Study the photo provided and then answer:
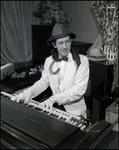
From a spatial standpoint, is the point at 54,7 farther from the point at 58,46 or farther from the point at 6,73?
the point at 6,73

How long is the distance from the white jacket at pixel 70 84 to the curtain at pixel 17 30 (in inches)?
11.2

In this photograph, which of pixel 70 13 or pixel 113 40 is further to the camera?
pixel 113 40

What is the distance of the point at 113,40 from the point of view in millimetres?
1673

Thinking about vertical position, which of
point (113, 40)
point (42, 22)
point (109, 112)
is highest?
point (42, 22)

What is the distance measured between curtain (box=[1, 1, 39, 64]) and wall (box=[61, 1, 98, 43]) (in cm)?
29

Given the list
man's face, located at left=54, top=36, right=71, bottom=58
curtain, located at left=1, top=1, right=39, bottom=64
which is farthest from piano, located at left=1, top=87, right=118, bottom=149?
curtain, located at left=1, top=1, right=39, bottom=64

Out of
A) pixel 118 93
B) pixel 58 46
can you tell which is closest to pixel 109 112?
pixel 118 93

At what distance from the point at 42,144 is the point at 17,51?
985 millimetres

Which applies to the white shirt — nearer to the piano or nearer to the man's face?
the man's face

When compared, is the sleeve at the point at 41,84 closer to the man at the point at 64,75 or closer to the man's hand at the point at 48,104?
the man at the point at 64,75

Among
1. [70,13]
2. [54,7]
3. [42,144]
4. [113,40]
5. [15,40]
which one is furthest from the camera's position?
[113,40]

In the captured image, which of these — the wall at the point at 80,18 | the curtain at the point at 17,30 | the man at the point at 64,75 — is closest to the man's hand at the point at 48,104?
the man at the point at 64,75

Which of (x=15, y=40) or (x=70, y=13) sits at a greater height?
(x=70, y=13)

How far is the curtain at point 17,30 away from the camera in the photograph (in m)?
1.42
